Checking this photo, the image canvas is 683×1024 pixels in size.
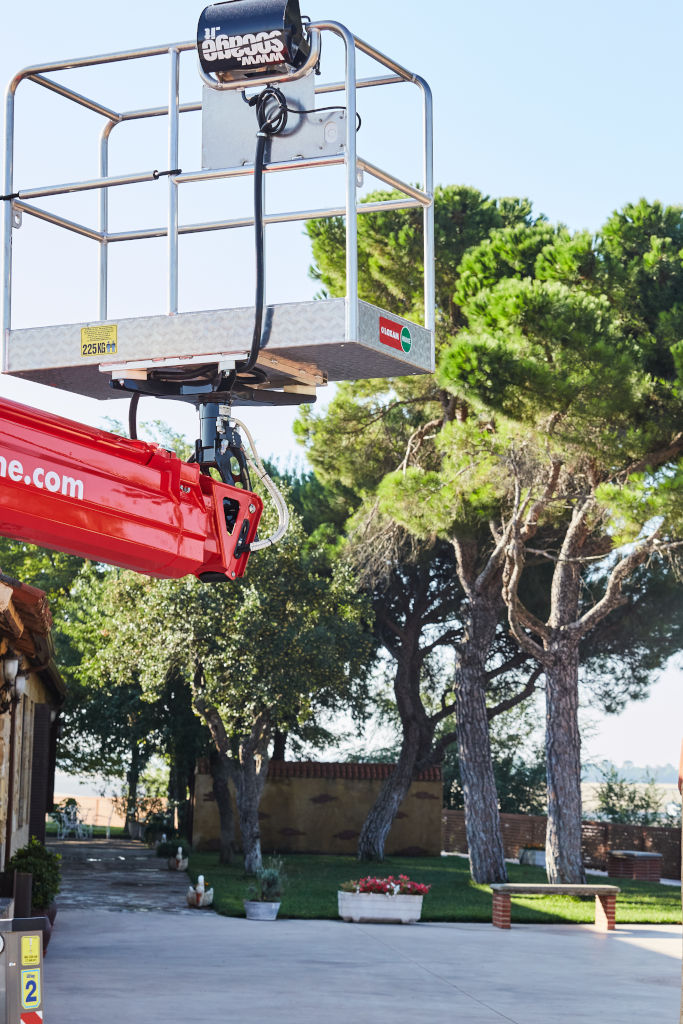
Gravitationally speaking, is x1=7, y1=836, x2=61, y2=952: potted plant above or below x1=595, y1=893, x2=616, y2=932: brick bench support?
above

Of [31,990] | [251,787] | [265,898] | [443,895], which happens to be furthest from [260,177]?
[251,787]

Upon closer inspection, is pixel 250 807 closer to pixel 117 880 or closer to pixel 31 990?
pixel 117 880

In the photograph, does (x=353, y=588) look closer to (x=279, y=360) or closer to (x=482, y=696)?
(x=482, y=696)

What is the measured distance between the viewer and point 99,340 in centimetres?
467

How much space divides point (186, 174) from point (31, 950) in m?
3.51

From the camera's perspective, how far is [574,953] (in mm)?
14391

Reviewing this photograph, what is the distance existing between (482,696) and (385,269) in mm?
7606

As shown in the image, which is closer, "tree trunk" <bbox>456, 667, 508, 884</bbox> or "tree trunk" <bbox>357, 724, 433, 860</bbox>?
"tree trunk" <bbox>456, 667, 508, 884</bbox>

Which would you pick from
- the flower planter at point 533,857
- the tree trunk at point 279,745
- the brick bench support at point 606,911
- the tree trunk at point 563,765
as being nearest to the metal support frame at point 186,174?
the brick bench support at point 606,911

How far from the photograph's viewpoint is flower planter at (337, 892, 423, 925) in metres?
17.2

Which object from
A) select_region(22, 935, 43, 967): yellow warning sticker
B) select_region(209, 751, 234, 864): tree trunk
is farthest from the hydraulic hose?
select_region(209, 751, 234, 864): tree trunk

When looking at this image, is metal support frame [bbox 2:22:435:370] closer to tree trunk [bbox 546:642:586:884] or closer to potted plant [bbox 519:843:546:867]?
tree trunk [bbox 546:642:586:884]

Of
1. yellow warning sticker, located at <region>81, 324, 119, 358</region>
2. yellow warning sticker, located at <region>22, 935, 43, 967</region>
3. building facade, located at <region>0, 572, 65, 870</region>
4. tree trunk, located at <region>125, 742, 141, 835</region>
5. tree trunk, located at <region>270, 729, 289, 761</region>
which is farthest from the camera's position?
tree trunk, located at <region>125, 742, 141, 835</region>

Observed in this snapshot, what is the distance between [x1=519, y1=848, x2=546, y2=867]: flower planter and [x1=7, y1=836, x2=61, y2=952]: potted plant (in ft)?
55.4
